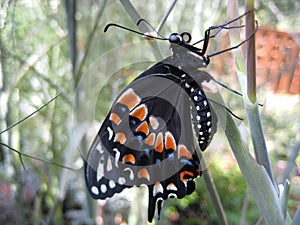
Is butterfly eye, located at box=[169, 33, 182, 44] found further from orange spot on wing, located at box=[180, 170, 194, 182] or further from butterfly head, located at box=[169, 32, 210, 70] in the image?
orange spot on wing, located at box=[180, 170, 194, 182]

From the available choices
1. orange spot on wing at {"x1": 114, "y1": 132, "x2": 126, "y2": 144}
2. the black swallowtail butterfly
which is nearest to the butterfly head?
the black swallowtail butterfly

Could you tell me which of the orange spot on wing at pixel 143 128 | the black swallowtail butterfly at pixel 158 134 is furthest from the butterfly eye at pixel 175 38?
the orange spot on wing at pixel 143 128

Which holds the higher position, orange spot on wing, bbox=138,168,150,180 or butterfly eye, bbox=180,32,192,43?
butterfly eye, bbox=180,32,192,43

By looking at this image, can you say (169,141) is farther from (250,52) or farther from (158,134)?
(250,52)

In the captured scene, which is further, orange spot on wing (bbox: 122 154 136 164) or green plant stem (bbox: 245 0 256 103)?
orange spot on wing (bbox: 122 154 136 164)

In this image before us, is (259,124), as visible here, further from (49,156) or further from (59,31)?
(49,156)

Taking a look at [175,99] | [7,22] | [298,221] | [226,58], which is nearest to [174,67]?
[175,99]

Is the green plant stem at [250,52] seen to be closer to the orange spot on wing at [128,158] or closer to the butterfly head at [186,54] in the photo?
the butterfly head at [186,54]
